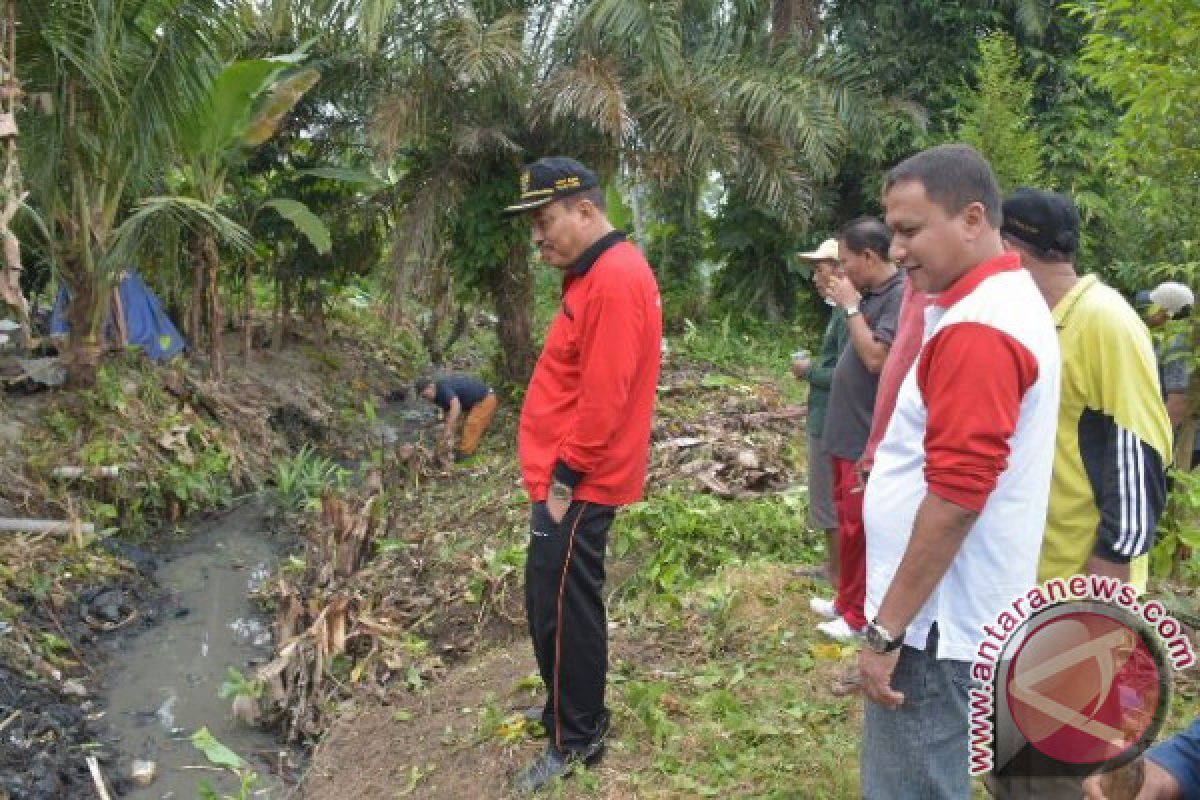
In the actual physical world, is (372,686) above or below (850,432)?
below

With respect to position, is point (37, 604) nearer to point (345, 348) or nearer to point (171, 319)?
point (171, 319)

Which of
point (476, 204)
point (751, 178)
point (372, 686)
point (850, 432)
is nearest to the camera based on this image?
point (850, 432)

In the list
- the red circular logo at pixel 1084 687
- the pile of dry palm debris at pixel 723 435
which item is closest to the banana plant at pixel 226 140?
the pile of dry palm debris at pixel 723 435

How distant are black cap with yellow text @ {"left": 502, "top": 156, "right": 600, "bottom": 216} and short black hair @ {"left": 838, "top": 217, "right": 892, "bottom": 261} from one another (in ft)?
4.63

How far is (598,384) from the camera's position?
346cm

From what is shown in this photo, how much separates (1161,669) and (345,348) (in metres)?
12.6

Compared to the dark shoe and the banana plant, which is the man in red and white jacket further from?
the banana plant

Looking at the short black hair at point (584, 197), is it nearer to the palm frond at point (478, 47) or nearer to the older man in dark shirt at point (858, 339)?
the older man in dark shirt at point (858, 339)

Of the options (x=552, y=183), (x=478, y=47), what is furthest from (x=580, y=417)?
(x=478, y=47)

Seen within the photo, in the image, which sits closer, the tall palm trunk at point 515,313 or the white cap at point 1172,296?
the white cap at point 1172,296

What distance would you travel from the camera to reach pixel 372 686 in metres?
5.48

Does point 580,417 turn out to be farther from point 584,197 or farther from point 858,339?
point 858,339

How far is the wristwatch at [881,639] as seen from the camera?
225cm

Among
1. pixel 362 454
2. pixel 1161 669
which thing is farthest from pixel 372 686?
pixel 362 454
